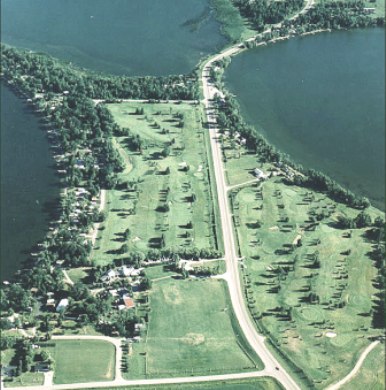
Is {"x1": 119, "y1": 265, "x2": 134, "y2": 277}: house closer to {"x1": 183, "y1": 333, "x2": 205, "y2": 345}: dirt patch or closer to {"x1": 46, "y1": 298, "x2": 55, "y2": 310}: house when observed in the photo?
{"x1": 46, "y1": 298, "x2": 55, "y2": 310}: house

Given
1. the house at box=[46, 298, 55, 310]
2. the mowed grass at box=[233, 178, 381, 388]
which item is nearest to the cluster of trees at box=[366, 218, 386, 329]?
the mowed grass at box=[233, 178, 381, 388]

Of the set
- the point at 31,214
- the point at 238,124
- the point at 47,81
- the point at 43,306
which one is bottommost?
the point at 43,306

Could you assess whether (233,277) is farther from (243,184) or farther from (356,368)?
(243,184)

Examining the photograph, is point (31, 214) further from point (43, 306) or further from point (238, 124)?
point (238, 124)

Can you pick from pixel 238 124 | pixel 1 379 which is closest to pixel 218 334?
pixel 1 379

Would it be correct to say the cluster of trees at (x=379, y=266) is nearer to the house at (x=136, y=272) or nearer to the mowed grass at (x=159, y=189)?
the mowed grass at (x=159, y=189)

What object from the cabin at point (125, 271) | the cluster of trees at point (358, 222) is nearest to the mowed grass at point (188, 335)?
the cabin at point (125, 271)

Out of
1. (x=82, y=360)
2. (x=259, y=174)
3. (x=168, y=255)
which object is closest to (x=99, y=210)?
(x=168, y=255)
